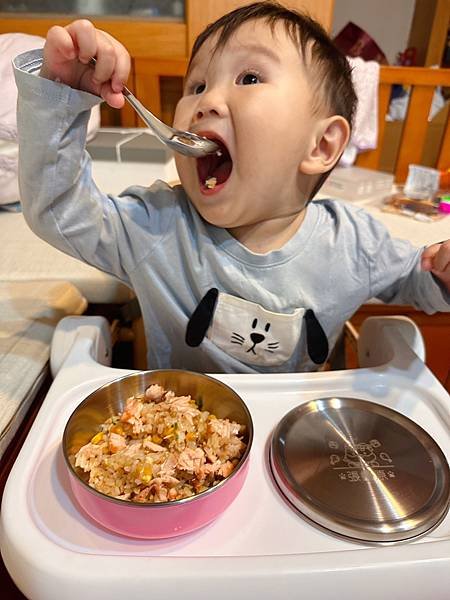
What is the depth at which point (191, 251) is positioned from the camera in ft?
2.25

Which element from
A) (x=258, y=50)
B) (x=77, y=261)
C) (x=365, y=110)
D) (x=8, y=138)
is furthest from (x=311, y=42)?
(x=365, y=110)

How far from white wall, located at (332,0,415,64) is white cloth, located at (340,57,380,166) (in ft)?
4.82

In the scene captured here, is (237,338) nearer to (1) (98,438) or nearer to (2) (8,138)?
(1) (98,438)

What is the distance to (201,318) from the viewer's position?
0.69 metres

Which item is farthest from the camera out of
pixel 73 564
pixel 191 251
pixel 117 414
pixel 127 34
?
pixel 127 34

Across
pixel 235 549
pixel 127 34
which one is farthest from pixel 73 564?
pixel 127 34

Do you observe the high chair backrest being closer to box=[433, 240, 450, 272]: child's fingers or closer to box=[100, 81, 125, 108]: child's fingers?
box=[433, 240, 450, 272]: child's fingers

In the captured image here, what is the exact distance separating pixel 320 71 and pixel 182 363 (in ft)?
1.46

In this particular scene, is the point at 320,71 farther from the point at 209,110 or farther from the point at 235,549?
the point at 235,549

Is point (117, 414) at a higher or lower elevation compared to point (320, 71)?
lower

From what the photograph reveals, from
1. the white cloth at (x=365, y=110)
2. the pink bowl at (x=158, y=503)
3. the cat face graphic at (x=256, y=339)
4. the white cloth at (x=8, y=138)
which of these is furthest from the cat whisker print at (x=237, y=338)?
the white cloth at (x=365, y=110)

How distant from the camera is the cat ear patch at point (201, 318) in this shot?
687 millimetres

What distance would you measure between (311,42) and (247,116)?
0.45 ft

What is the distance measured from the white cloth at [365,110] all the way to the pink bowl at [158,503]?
36.2 inches
